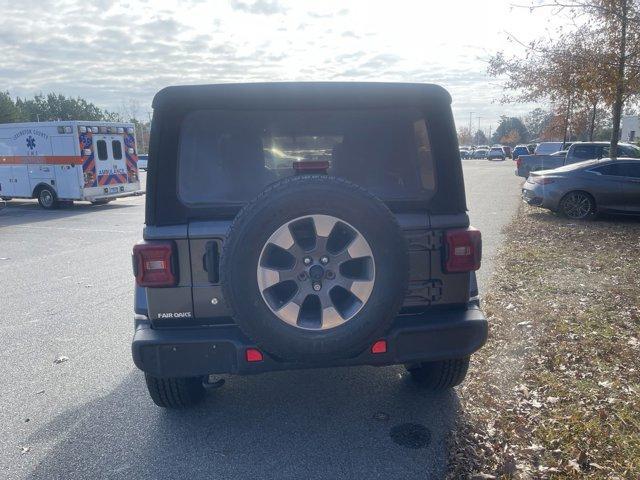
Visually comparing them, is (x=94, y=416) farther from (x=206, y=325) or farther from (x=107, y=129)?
(x=107, y=129)

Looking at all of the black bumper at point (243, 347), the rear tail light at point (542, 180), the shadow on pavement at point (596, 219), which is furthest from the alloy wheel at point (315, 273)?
the rear tail light at point (542, 180)

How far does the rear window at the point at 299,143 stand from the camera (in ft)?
10.6

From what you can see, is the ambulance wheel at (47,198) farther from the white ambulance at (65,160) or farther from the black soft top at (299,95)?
the black soft top at (299,95)

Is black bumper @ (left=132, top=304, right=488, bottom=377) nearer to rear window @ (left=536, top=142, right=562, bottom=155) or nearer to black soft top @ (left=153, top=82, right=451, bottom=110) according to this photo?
black soft top @ (left=153, top=82, right=451, bottom=110)

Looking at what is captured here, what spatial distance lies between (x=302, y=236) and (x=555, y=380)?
241 cm

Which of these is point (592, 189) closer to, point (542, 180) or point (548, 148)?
point (542, 180)

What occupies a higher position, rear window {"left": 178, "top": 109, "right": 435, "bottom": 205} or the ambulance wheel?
rear window {"left": 178, "top": 109, "right": 435, "bottom": 205}

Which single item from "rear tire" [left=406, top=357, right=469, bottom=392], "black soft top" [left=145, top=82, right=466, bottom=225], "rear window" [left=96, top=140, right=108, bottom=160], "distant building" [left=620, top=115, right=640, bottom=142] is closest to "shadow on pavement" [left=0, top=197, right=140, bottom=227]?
"rear window" [left=96, top=140, right=108, bottom=160]

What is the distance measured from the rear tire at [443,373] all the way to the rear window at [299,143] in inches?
48.9

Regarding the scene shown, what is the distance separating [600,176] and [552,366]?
9220mm

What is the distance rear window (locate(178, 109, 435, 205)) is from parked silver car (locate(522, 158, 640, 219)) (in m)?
10.1

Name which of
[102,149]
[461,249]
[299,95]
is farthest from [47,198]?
[461,249]

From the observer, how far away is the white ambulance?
16.9 metres

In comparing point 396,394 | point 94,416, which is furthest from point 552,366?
point 94,416
